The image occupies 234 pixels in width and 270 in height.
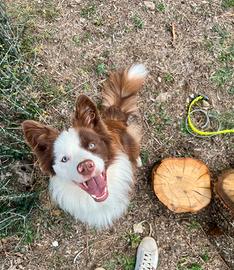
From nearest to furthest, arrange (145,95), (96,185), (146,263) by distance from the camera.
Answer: (96,185), (146,263), (145,95)

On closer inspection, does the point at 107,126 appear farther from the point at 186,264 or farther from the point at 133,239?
the point at 186,264

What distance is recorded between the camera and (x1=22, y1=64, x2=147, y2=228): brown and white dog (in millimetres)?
2725

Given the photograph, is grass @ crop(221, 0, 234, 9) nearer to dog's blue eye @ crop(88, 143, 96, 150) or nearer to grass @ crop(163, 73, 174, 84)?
grass @ crop(163, 73, 174, 84)

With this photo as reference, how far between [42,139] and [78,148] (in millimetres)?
227

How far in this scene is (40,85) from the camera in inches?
155

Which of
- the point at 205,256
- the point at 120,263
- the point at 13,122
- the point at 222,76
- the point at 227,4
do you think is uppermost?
the point at 227,4

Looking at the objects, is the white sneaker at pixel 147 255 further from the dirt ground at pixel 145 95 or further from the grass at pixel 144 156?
the grass at pixel 144 156

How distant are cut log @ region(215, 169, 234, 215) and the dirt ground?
0.22m

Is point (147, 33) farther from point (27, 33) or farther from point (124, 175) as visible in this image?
point (124, 175)

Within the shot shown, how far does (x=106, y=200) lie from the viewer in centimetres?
321

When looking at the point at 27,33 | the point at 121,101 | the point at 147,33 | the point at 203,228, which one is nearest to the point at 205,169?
the point at 203,228

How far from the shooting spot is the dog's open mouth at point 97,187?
2.85 metres

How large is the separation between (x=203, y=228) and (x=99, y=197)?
1.20 m

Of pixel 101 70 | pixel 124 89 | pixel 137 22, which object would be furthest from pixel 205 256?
pixel 137 22
